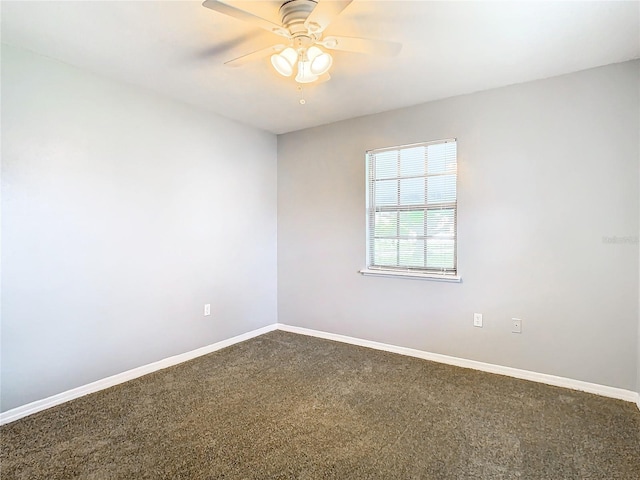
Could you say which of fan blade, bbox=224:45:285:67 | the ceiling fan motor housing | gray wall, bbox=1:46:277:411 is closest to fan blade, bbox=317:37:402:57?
the ceiling fan motor housing

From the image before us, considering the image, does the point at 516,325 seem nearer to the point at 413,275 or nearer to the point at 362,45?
the point at 413,275

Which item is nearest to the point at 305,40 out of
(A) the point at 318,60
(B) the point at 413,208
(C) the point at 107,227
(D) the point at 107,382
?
(A) the point at 318,60

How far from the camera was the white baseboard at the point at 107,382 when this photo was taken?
84.3 inches

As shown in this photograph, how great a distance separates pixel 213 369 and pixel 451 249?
2.30m

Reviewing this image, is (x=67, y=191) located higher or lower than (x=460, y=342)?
higher

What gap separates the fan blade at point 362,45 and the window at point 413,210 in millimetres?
1408

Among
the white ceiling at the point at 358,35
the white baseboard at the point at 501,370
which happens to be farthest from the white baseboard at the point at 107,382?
the white ceiling at the point at 358,35

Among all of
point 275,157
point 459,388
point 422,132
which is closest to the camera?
point 459,388

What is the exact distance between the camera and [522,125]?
8.79 feet

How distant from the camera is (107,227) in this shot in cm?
257

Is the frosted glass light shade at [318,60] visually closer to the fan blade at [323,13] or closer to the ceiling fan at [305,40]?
the ceiling fan at [305,40]

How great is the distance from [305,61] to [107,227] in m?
1.87

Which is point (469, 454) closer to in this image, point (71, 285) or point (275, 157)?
point (71, 285)

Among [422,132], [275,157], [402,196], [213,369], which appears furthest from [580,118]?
[213,369]
